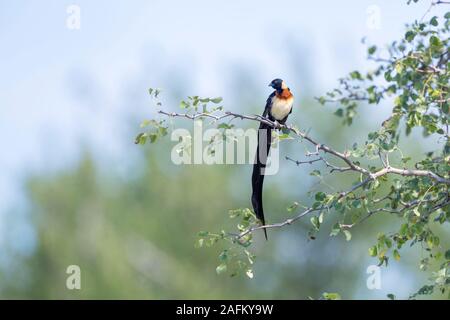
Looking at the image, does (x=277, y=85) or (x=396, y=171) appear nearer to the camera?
(x=396, y=171)

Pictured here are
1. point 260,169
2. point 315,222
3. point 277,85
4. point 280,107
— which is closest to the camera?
point 315,222

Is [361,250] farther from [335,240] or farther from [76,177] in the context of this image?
[76,177]

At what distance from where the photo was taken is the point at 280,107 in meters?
7.77

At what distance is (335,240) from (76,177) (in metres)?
7.48

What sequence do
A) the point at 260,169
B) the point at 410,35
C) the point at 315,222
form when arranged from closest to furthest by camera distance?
the point at 315,222
the point at 410,35
the point at 260,169

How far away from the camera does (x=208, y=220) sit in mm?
22828

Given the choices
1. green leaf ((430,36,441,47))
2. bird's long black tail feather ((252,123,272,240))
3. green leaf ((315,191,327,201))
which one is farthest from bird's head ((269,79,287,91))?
green leaf ((315,191,327,201))

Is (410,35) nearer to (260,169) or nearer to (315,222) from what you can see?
(260,169)

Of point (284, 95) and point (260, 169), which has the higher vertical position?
point (284, 95)

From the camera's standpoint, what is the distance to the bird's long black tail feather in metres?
6.00

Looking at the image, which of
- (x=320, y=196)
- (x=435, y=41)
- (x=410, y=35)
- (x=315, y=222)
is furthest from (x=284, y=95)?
(x=315, y=222)

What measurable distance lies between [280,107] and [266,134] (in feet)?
3.50

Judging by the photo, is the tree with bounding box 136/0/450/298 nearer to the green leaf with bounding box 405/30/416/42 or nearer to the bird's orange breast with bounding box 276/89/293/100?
the green leaf with bounding box 405/30/416/42

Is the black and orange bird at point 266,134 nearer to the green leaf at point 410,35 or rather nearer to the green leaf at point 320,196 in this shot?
the green leaf at point 320,196
